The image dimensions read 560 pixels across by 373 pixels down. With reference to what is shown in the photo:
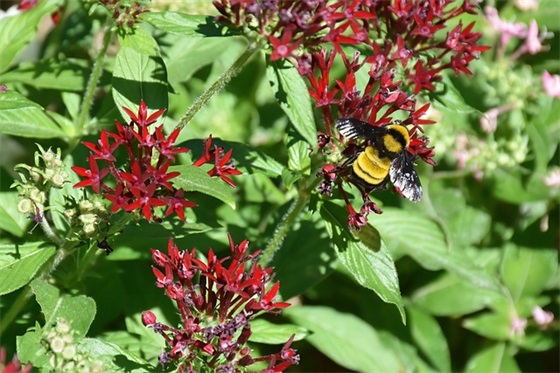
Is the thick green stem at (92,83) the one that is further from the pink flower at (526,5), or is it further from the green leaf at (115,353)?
the pink flower at (526,5)

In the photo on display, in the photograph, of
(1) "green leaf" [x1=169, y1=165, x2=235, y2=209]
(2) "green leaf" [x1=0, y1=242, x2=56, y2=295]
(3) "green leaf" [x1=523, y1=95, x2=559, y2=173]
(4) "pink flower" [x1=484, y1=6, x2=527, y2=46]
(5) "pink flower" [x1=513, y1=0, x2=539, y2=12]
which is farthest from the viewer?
(5) "pink flower" [x1=513, y1=0, x2=539, y2=12]

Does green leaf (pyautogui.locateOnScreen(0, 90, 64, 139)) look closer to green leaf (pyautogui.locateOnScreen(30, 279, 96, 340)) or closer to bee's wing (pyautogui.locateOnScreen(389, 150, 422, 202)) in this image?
green leaf (pyautogui.locateOnScreen(30, 279, 96, 340))

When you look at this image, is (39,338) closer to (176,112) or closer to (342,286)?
(176,112)

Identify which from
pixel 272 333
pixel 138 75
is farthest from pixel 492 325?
pixel 138 75

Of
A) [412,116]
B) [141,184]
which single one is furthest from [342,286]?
[141,184]

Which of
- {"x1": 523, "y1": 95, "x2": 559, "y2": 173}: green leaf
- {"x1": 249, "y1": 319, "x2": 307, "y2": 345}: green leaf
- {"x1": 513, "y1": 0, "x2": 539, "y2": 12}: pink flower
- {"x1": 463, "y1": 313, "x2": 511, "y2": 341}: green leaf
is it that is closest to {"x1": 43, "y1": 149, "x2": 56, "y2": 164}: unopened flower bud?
{"x1": 249, "y1": 319, "x2": 307, "y2": 345}: green leaf
